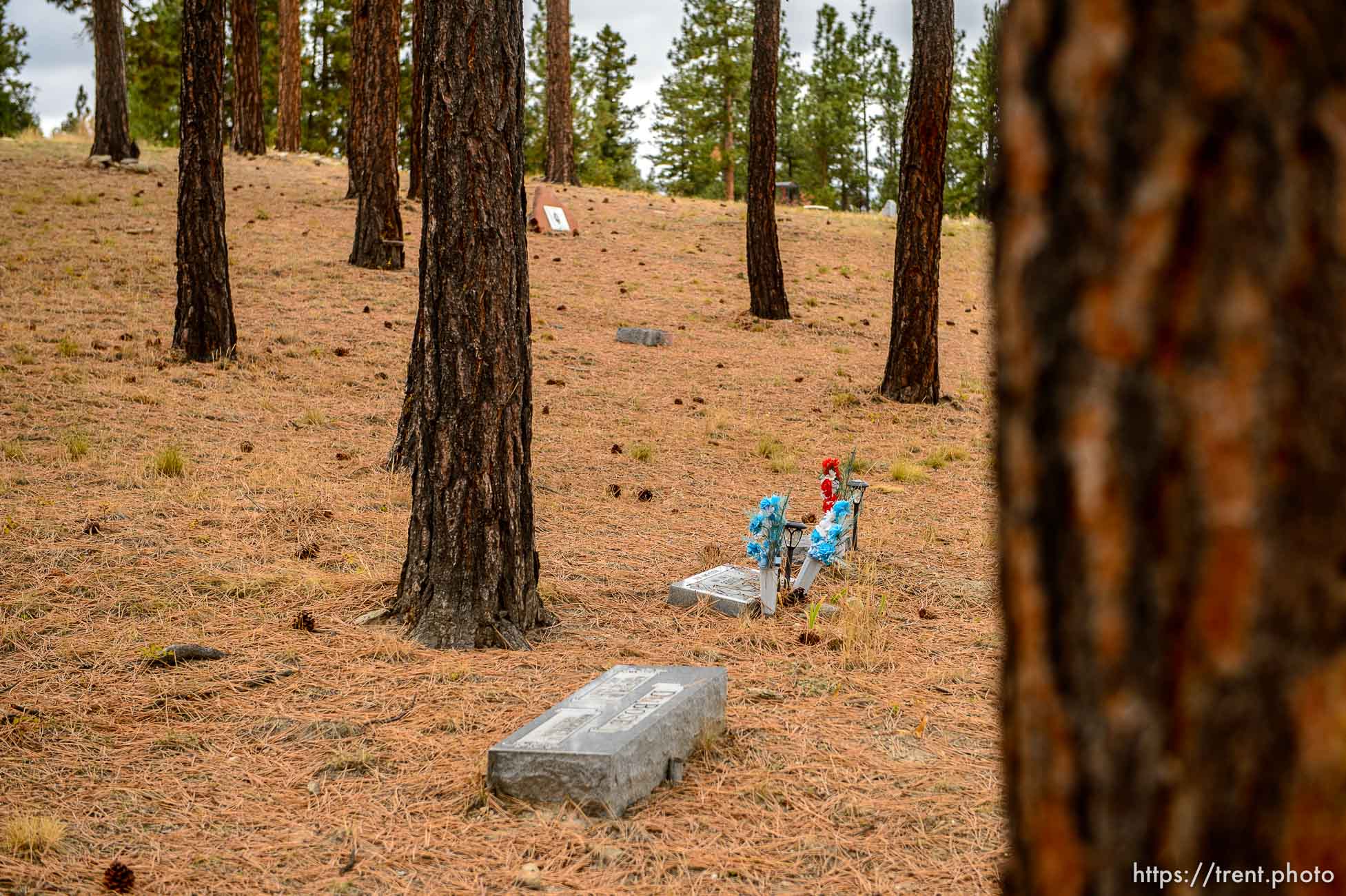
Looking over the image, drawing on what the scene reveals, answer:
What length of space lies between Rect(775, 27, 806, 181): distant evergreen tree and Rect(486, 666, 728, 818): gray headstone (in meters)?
42.9

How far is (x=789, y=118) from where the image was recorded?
4506 centimetres

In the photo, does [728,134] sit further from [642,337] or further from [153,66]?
[642,337]

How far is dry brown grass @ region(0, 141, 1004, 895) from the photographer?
3262 mm

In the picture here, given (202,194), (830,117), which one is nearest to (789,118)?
(830,117)

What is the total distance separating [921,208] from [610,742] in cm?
934

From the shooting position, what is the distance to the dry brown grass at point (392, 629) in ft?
10.7

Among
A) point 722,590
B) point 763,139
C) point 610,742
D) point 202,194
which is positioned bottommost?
point 722,590

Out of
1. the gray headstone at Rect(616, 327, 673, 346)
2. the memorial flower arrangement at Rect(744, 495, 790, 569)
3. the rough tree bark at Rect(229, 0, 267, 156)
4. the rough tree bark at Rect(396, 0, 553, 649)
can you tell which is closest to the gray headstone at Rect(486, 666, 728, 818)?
the rough tree bark at Rect(396, 0, 553, 649)

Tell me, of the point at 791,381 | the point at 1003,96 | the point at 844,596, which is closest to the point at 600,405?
the point at 791,381

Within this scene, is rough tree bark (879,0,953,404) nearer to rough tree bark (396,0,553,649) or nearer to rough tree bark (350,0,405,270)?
rough tree bark (350,0,405,270)

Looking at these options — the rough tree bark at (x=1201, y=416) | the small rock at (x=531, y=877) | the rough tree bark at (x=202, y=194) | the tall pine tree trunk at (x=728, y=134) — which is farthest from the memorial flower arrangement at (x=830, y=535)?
the tall pine tree trunk at (x=728, y=134)

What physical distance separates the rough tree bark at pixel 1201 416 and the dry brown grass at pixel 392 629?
7.43 feet

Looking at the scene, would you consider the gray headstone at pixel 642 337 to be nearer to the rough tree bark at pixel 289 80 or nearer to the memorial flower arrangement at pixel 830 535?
the memorial flower arrangement at pixel 830 535

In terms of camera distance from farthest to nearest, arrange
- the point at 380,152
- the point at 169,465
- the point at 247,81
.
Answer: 1. the point at 247,81
2. the point at 380,152
3. the point at 169,465
